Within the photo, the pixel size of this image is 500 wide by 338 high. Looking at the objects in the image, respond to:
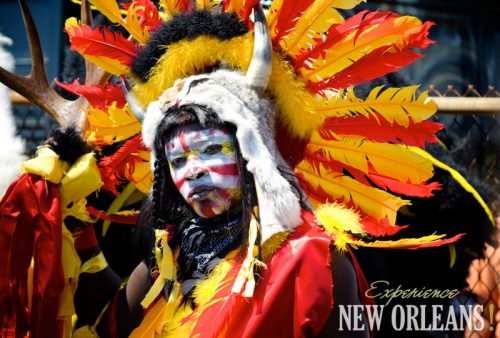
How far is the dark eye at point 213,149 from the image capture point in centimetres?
211

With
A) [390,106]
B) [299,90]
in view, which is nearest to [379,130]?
[390,106]

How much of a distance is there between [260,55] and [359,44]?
0.34m

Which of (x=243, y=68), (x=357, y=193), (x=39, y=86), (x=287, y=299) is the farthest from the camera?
(x=39, y=86)

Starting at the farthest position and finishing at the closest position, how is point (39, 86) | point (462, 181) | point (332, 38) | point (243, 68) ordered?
point (462, 181) < point (39, 86) < point (332, 38) < point (243, 68)

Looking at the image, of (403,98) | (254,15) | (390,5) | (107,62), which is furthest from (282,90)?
(390,5)

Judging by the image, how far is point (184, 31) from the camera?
2215mm

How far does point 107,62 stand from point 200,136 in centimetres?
56

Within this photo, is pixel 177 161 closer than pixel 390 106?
Yes

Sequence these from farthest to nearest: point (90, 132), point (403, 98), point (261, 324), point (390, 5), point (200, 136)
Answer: point (390, 5) → point (90, 132) → point (403, 98) → point (200, 136) → point (261, 324)

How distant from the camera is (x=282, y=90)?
2.18 metres

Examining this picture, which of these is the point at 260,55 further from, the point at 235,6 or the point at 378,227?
the point at 378,227

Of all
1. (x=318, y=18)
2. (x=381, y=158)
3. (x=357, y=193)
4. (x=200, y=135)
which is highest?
(x=318, y=18)

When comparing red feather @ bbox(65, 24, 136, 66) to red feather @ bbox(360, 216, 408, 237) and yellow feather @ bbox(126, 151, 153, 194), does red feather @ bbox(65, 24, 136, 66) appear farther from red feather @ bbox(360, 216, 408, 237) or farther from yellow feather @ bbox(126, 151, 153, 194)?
red feather @ bbox(360, 216, 408, 237)

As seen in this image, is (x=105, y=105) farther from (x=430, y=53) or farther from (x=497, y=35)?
(x=497, y=35)
